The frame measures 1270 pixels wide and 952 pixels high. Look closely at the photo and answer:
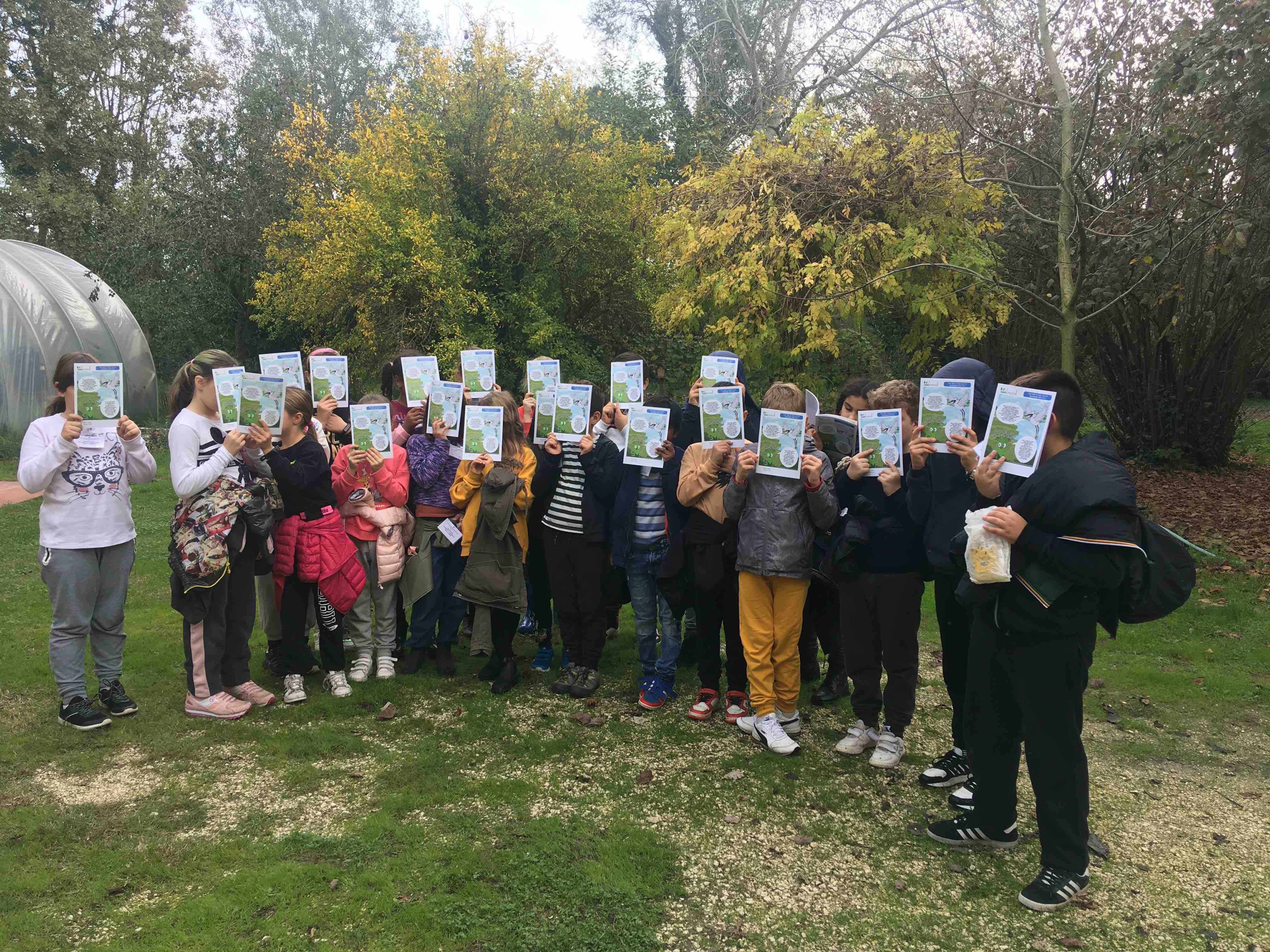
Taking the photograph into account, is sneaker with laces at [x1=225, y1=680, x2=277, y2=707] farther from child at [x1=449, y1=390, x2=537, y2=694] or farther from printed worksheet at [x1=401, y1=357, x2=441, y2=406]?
printed worksheet at [x1=401, y1=357, x2=441, y2=406]

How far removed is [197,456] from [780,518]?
10.4ft

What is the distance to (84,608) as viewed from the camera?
4.75 meters

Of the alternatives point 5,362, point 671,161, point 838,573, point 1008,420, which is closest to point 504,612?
point 838,573

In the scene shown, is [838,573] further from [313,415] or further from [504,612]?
[313,415]

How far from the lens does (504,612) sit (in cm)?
566

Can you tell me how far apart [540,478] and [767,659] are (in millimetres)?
1877

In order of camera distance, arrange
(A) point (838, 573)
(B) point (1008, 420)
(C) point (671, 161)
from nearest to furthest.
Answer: (B) point (1008, 420), (A) point (838, 573), (C) point (671, 161)

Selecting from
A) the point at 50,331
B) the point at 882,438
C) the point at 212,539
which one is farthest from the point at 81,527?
the point at 50,331

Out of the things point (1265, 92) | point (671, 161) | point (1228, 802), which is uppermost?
point (671, 161)

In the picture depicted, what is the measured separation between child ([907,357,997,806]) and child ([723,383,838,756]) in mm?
507

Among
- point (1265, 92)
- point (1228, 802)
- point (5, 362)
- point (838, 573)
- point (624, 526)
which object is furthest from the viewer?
point (5, 362)

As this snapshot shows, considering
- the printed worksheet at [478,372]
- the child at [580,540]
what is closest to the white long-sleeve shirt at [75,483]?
the printed worksheet at [478,372]

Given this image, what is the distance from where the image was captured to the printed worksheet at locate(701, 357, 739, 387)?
Answer: 16.5 feet

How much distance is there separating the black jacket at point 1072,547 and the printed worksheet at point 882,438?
874mm
